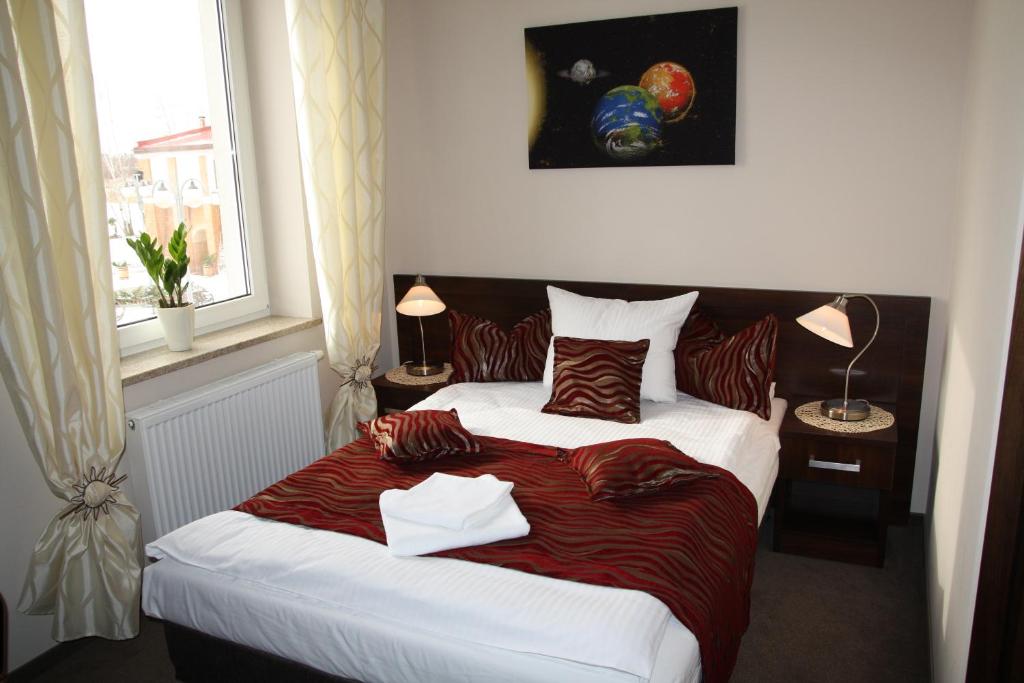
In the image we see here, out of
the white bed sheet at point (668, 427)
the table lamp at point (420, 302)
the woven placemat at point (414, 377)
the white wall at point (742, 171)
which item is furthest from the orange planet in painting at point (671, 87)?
the woven placemat at point (414, 377)

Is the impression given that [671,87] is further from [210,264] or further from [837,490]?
[210,264]

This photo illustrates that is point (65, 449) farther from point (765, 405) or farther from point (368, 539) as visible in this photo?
point (765, 405)

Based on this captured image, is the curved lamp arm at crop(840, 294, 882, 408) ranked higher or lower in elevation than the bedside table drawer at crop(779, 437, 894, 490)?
higher

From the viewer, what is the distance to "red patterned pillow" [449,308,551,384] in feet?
11.4

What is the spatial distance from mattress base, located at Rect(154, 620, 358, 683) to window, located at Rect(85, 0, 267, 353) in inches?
47.4

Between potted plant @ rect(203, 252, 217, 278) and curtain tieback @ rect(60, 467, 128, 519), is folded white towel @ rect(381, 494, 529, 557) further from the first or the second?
potted plant @ rect(203, 252, 217, 278)

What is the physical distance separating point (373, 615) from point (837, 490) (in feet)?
6.72

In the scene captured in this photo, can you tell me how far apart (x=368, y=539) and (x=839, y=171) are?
88.5 inches

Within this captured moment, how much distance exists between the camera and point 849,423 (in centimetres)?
295

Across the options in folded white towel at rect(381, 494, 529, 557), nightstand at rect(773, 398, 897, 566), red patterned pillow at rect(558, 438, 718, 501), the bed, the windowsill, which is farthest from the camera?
nightstand at rect(773, 398, 897, 566)

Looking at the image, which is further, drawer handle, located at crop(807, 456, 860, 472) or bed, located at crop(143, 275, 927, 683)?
drawer handle, located at crop(807, 456, 860, 472)

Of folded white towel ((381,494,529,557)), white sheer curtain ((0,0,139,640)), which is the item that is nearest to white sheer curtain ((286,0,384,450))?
white sheer curtain ((0,0,139,640))

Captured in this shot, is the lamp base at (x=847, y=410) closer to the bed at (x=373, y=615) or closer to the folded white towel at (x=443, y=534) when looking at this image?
the bed at (x=373, y=615)

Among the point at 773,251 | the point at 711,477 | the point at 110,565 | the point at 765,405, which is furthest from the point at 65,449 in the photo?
the point at 773,251
